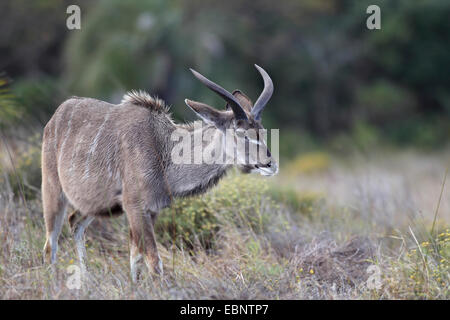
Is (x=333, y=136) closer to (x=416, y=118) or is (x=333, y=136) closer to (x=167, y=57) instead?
(x=416, y=118)

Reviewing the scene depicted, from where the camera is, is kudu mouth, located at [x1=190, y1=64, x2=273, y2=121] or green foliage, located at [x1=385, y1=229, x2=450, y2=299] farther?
kudu mouth, located at [x1=190, y1=64, x2=273, y2=121]

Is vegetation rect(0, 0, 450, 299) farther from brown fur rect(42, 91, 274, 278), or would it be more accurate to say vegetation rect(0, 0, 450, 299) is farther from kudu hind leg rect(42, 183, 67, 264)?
brown fur rect(42, 91, 274, 278)

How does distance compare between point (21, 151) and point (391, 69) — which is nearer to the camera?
point (21, 151)

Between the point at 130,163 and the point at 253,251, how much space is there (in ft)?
5.71

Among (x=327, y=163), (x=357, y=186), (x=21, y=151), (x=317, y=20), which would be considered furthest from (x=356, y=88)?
(x=21, y=151)

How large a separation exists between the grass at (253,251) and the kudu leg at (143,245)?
156 mm

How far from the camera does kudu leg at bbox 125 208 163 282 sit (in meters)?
6.04

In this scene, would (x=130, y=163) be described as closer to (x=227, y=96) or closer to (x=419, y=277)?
(x=227, y=96)

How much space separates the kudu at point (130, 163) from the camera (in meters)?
6.15

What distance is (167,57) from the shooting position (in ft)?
67.3

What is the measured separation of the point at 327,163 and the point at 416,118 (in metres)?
7.63

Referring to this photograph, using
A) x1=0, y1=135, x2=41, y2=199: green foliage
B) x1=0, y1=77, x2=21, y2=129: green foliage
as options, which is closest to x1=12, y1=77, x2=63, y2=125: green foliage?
x1=0, y1=77, x2=21, y2=129: green foliage

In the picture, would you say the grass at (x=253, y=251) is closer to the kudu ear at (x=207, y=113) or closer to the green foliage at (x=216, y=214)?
the green foliage at (x=216, y=214)

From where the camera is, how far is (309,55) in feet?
79.7
